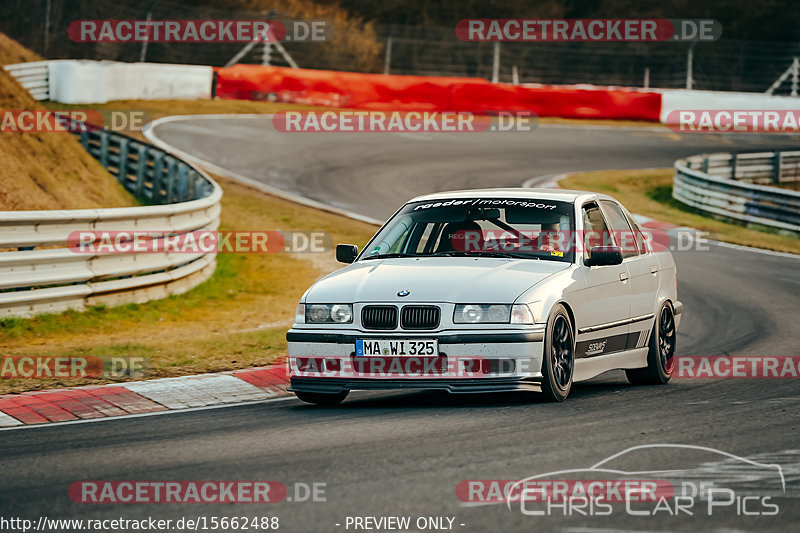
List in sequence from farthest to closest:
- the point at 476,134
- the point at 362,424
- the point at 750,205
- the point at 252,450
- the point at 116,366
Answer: the point at 476,134 < the point at 750,205 < the point at 116,366 < the point at 362,424 < the point at 252,450

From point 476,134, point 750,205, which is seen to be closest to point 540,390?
point 750,205

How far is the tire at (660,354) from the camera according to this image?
9.77 meters

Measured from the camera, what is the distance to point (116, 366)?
33.0 feet

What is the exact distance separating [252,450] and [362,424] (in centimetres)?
96

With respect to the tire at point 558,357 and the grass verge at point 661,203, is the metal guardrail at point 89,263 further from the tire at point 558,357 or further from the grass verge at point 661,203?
the grass verge at point 661,203

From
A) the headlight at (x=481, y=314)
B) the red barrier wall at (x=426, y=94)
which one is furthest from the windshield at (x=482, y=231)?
the red barrier wall at (x=426, y=94)

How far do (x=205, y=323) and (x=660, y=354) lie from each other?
5612mm

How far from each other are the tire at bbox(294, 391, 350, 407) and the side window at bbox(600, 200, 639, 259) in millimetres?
2563

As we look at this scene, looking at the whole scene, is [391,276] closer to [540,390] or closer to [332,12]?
[540,390]

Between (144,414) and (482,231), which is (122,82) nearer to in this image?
(482,231)

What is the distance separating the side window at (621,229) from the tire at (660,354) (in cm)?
61

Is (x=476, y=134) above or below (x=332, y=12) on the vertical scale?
below

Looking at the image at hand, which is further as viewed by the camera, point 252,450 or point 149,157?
point 149,157

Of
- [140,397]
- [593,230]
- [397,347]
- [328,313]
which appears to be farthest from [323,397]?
[593,230]
